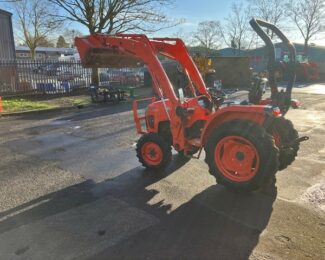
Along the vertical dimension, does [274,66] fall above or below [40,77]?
above

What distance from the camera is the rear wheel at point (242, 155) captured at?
419 cm

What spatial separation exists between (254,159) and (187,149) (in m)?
1.30

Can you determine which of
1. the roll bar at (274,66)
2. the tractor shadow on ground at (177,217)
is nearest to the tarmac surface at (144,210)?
the tractor shadow on ground at (177,217)

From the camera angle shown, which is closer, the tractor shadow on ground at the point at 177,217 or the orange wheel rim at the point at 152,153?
the tractor shadow on ground at the point at 177,217

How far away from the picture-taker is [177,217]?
13.2 feet

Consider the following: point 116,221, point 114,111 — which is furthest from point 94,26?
point 116,221

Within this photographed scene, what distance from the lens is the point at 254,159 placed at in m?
4.44

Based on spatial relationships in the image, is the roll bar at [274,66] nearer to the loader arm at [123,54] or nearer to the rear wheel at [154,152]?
the loader arm at [123,54]

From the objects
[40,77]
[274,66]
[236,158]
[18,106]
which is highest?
[274,66]

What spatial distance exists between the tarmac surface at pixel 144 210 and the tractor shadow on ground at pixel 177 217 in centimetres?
1

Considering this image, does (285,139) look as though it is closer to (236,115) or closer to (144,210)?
(236,115)

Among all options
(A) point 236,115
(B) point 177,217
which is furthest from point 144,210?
(A) point 236,115

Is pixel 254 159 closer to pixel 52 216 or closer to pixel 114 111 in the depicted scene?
pixel 52 216

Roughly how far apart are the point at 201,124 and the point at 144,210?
6.01ft
